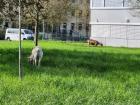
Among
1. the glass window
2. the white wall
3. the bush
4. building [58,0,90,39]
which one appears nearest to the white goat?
the white wall

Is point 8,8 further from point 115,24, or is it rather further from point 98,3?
point 98,3

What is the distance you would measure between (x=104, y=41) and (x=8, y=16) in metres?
41.3

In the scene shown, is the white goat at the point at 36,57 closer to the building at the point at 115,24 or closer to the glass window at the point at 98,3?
the building at the point at 115,24

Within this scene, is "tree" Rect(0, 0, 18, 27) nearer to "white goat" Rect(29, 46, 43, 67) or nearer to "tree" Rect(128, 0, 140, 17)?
"white goat" Rect(29, 46, 43, 67)

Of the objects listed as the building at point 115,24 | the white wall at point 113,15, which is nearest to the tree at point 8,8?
the building at point 115,24

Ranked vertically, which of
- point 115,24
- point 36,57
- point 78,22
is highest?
point 78,22

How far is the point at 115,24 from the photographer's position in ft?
236

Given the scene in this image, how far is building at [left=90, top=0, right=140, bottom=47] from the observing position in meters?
70.7

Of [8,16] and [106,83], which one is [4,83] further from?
[8,16]

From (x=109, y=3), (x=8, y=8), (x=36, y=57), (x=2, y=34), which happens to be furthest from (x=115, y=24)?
(x=36, y=57)

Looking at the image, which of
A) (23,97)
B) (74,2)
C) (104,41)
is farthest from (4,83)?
(74,2)

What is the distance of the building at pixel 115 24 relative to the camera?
232 ft

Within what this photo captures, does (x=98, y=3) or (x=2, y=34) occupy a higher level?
(x=98, y=3)

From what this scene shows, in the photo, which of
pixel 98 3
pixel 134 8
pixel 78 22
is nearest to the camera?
pixel 134 8
